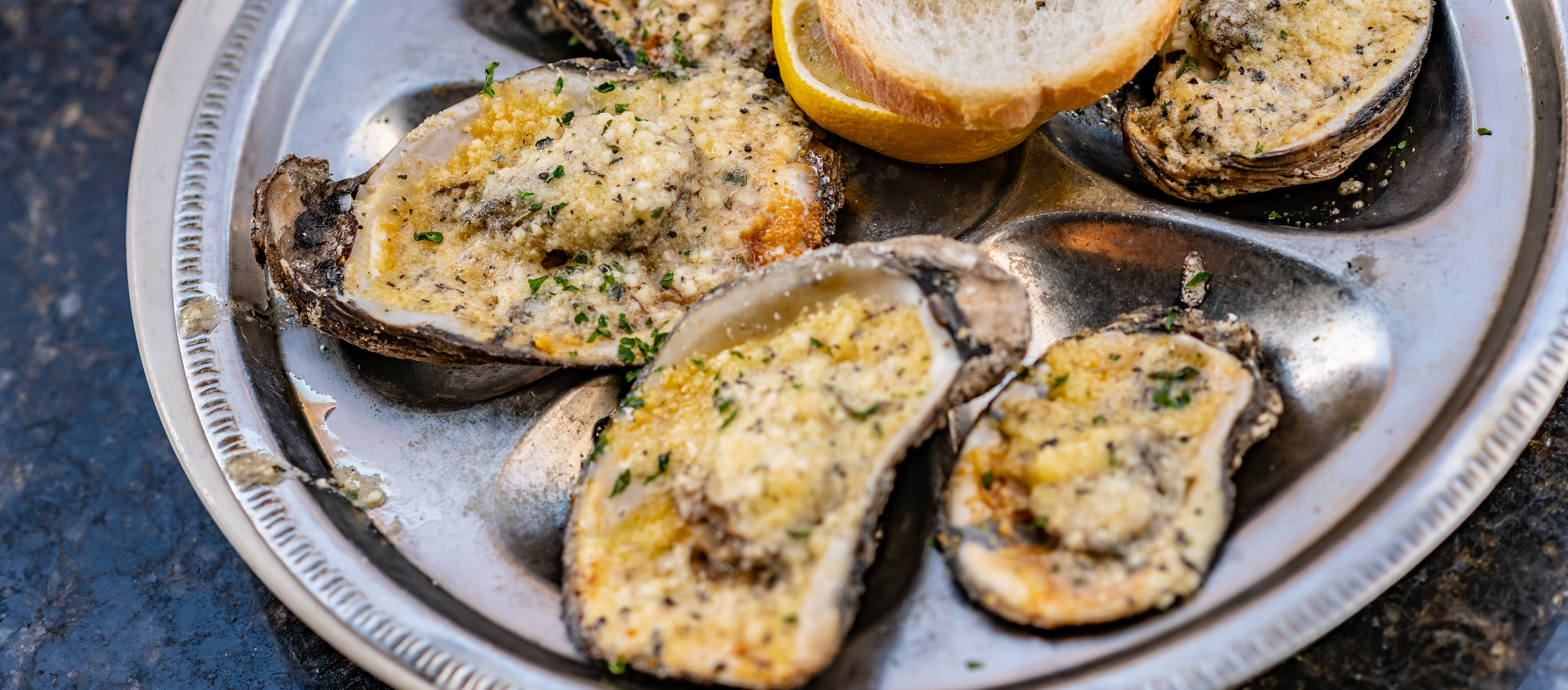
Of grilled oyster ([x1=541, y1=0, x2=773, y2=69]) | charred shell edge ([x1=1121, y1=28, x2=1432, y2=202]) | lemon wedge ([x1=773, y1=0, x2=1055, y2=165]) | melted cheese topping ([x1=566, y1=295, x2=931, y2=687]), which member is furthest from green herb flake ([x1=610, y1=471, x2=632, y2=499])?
charred shell edge ([x1=1121, y1=28, x2=1432, y2=202])

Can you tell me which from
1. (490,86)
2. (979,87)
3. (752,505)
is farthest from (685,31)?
(752,505)

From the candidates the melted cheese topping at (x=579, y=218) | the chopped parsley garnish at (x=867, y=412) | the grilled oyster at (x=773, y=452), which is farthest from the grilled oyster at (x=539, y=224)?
the chopped parsley garnish at (x=867, y=412)

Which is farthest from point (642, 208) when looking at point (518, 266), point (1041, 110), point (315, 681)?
point (315, 681)

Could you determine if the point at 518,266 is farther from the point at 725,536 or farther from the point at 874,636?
the point at 874,636

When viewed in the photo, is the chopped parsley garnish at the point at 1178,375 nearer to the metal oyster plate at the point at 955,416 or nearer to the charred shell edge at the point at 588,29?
the metal oyster plate at the point at 955,416

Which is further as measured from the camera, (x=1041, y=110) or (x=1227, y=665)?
(x=1041, y=110)
